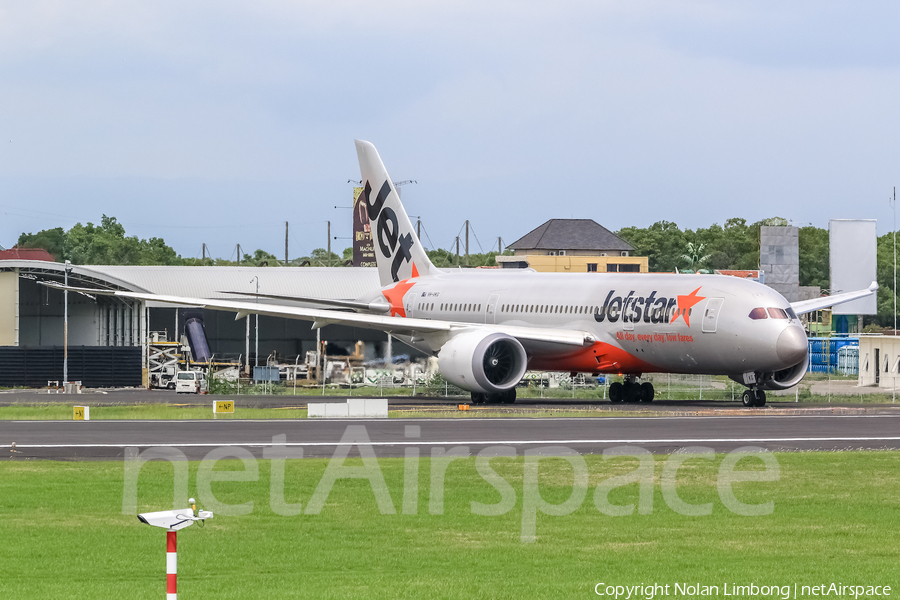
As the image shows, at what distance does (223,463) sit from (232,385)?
3718 centimetres

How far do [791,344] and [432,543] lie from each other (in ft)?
82.8

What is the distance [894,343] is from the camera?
5706 centimetres

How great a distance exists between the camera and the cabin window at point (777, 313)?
129 ft

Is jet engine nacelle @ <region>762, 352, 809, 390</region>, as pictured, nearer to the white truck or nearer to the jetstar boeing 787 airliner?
the jetstar boeing 787 airliner

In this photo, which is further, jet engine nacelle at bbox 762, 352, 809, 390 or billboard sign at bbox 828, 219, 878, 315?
billboard sign at bbox 828, 219, 878, 315

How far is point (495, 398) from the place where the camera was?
44406mm

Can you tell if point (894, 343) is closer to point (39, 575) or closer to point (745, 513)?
point (745, 513)

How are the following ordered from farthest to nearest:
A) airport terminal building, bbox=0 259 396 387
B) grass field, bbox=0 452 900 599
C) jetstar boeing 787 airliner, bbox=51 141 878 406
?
airport terminal building, bbox=0 259 396 387
jetstar boeing 787 airliner, bbox=51 141 878 406
grass field, bbox=0 452 900 599

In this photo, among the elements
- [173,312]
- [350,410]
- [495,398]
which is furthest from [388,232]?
[173,312]

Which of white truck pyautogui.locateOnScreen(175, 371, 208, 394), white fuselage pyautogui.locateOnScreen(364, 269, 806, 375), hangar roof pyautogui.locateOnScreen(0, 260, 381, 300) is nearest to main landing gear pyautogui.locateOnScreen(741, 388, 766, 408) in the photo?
white fuselage pyautogui.locateOnScreen(364, 269, 806, 375)

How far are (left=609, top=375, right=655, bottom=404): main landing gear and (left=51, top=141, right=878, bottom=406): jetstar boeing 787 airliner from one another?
4 centimetres

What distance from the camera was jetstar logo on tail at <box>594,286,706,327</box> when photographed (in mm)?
40844

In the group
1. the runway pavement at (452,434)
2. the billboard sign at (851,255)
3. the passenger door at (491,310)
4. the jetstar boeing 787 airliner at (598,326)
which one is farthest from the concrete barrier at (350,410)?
the billboard sign at (851,255)

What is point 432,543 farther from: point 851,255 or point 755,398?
point 851,255
